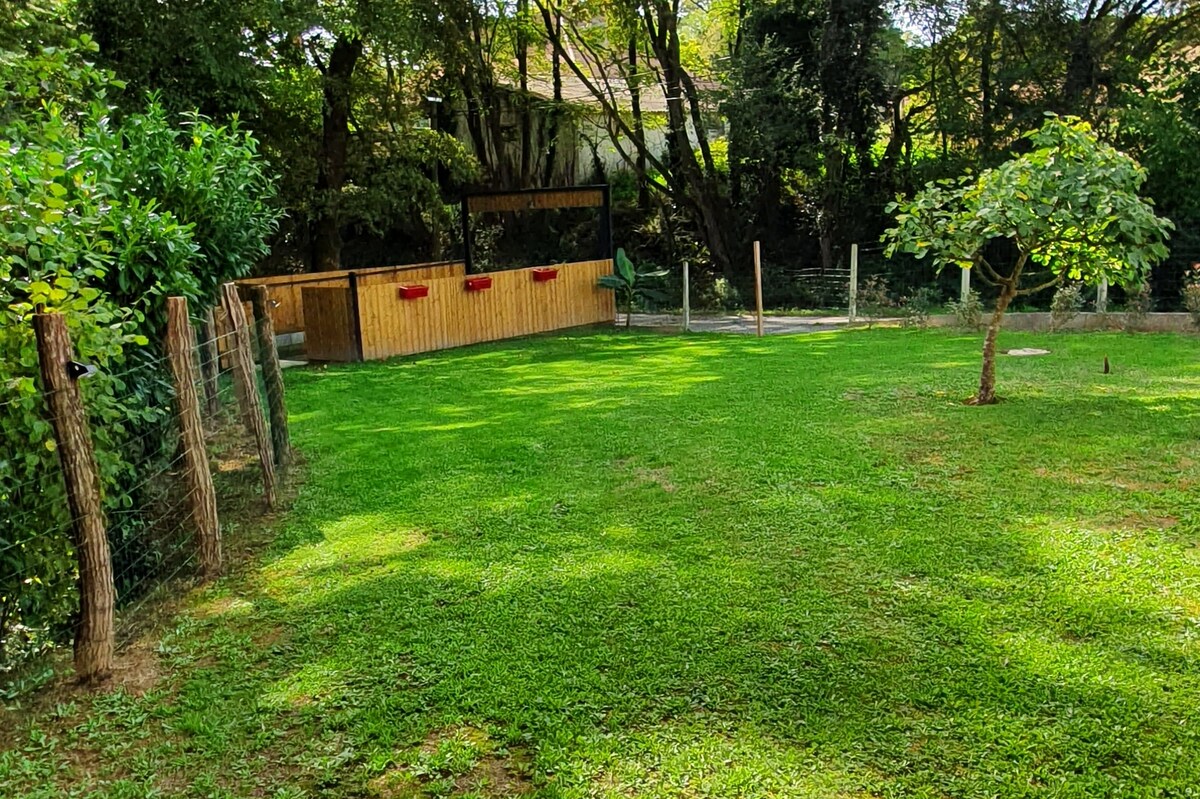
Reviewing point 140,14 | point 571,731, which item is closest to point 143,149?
point 571,731

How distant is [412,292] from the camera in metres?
14.8

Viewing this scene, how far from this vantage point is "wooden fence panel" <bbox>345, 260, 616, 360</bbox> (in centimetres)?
1423

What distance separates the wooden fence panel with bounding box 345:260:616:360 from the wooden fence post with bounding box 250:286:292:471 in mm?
7176

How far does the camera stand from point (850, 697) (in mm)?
3252

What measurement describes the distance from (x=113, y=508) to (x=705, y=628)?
9.53 feet

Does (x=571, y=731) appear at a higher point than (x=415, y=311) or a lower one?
lower

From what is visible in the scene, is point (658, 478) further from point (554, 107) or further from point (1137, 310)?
point (554, 107)

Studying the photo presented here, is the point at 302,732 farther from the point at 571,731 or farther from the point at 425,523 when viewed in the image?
the point at 425,523

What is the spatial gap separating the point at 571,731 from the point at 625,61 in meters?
21.3

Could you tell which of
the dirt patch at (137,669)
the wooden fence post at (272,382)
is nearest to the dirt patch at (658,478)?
the wooden fence post at (272,382)

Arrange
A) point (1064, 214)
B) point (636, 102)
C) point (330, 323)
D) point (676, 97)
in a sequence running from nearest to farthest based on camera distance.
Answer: point (1064, 214) → point (330, 323) → point (676, 97) → point (636, 102)

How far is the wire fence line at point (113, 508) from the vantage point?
356 cm

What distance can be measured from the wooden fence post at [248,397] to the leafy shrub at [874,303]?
11856 mm

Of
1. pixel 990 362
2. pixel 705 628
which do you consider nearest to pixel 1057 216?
pixel 990 362
